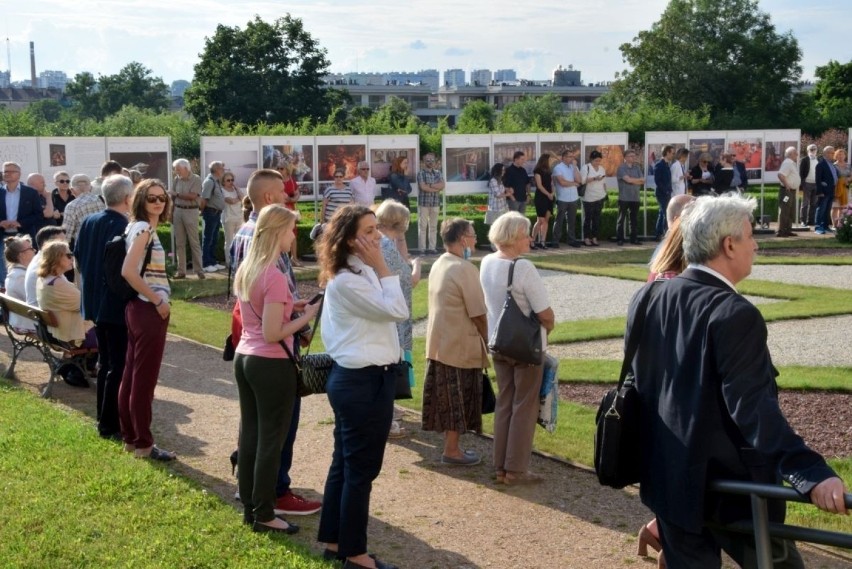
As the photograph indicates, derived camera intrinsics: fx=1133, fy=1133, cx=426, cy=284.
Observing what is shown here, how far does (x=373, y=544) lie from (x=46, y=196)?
12.0 meters

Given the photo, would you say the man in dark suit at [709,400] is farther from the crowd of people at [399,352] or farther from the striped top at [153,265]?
the striped top at [153,265]

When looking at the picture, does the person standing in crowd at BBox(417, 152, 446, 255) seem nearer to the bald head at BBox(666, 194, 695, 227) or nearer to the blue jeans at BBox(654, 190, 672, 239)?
the blue jeans at BBox(654, 190, 672, 239)

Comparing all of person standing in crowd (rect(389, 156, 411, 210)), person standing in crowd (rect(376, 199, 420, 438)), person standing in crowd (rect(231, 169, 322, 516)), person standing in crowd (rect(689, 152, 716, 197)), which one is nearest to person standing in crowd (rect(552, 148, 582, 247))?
person standing in crowd (rect(689, 152, 716, 197))

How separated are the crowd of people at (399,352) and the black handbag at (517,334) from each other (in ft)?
0.24

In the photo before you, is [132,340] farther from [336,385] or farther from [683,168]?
[683,168]

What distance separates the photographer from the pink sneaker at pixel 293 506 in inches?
271

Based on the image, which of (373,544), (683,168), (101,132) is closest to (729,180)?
(683,168)

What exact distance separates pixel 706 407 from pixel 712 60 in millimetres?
82657

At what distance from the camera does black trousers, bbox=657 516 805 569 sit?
13.3ft

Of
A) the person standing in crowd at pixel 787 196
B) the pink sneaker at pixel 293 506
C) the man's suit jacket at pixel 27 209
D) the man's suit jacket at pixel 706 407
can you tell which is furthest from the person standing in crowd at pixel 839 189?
the man's suit jacket at pixel 706 407

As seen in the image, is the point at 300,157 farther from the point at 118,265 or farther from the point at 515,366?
the point at 515,366

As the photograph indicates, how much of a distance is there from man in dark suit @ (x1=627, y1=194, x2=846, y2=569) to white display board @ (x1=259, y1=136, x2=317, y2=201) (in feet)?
60.5

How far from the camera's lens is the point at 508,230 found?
7438 millimetres

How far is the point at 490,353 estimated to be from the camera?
7637 mm
